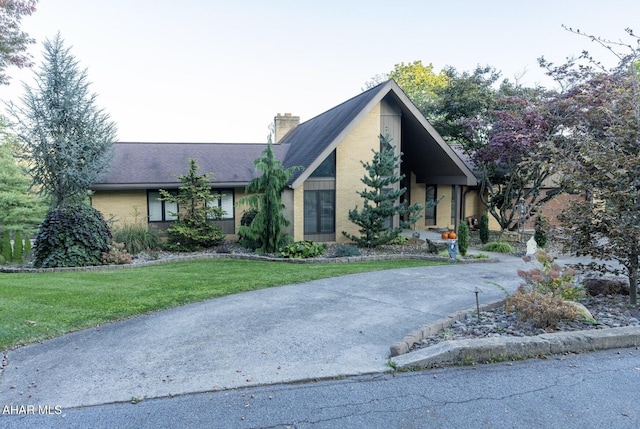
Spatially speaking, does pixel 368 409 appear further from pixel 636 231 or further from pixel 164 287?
pixel 164 287

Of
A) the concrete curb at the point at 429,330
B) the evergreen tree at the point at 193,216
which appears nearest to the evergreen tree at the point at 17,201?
the evergreen tree at the point at 193,216

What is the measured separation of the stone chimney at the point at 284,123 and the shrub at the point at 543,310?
21921 millimetres

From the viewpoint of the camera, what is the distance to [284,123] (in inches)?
1029

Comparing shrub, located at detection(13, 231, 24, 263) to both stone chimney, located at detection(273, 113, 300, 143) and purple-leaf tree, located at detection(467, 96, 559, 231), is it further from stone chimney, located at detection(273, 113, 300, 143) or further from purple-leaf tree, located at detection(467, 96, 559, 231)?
stone chimney, located at detection(273, 113, 300, 143)

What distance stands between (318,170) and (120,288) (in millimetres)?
8601

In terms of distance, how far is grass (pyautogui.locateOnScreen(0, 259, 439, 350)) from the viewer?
612 cm

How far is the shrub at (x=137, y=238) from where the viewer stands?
44.9 ft

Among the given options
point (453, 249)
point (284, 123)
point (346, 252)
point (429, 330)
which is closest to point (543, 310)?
point (429, 330)

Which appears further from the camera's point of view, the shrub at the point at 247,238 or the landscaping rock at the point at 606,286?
the shrub at the point at 247,238

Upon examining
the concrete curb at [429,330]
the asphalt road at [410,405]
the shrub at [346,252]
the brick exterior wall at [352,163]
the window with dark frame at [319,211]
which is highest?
the brick exterior wall at [352,163]

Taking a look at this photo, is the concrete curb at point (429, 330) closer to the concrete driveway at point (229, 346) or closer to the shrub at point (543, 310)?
the concrete driveway at point (229, 346)

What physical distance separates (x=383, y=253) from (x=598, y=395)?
32.6 feet

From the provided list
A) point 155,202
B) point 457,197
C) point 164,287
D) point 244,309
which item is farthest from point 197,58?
point 244,309

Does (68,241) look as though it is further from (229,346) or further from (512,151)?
(512,151)
